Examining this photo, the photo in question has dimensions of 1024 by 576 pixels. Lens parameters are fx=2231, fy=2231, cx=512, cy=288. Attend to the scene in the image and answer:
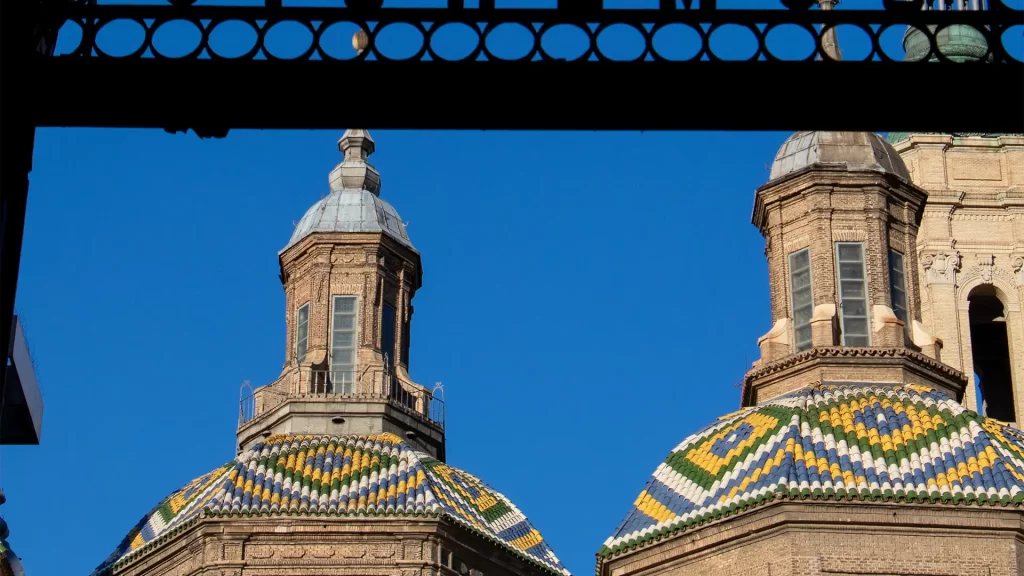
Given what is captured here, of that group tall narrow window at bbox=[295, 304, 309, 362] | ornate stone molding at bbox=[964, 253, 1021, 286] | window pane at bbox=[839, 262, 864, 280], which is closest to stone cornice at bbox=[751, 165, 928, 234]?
window pane at bbox=[839, 262, 864, 280]

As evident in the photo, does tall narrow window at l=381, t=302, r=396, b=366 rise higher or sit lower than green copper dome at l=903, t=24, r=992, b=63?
higher

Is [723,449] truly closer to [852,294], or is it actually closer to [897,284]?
[852,294]

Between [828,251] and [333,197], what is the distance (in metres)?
7.68

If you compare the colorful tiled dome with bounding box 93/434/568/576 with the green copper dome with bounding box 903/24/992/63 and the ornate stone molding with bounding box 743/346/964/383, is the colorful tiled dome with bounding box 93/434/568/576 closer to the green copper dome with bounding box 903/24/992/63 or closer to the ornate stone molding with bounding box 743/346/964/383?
the ornate stone molding with bounding box 743/346/964/383

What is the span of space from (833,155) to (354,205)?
6.98 m

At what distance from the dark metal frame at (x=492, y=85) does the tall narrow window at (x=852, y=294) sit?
59.8 feet

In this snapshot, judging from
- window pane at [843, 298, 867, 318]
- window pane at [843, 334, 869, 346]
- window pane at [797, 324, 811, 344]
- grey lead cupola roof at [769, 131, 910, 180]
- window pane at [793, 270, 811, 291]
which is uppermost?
grey lead cupola roof at [769, 131, 910, 180]

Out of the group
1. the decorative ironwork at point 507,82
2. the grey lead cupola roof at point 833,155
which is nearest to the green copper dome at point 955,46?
the decorative ironwork at point 507,82

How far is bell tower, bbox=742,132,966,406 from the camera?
26.2 m

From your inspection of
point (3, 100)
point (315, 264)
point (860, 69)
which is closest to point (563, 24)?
point (860, 69)

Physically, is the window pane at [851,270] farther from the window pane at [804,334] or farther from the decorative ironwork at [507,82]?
the decorative ironwork at [507,82]

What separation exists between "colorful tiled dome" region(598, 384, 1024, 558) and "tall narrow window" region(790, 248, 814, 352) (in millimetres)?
1246

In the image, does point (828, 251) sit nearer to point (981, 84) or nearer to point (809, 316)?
point (809, 316)

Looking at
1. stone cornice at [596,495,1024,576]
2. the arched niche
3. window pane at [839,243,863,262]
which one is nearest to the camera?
stone cornice at [596,495,1024,576]
